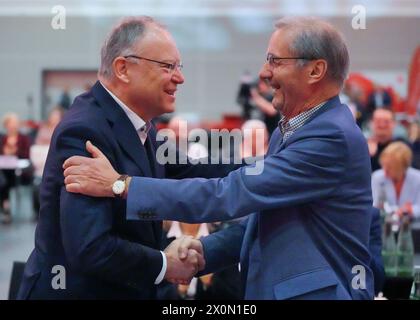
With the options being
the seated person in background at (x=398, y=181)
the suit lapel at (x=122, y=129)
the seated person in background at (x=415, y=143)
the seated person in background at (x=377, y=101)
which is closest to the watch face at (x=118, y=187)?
the suit lapel at (x=122, y=129)

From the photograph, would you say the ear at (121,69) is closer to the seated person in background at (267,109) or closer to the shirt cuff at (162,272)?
the shirt cuff at (162,272)

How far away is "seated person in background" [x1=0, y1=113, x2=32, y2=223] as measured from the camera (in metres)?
10.0

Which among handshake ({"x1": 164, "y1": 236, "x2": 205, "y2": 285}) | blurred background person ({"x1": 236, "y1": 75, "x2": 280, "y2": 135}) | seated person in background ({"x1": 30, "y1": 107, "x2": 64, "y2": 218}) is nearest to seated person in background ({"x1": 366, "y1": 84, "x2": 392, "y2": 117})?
blurred background person ({"x1": 236, "y1": 75, "x2": 280, "y2": 135})

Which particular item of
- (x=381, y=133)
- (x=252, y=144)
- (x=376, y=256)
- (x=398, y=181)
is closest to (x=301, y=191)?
(x=376, y=256)

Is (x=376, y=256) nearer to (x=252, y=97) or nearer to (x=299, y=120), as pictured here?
(x=299, y=120)

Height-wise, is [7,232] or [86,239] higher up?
[86,239]

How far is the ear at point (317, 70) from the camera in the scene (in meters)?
2.18

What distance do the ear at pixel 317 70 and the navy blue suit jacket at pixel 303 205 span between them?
0.08 metres

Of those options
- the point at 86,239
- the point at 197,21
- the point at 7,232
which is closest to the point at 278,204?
the point at 86,239

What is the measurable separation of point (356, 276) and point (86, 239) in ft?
2.60

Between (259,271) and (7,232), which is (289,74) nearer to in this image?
(259,271)

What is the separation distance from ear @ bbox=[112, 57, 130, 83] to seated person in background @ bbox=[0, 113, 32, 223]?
8.01 metres

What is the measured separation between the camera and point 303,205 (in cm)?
214

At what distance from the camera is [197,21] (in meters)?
14.5
